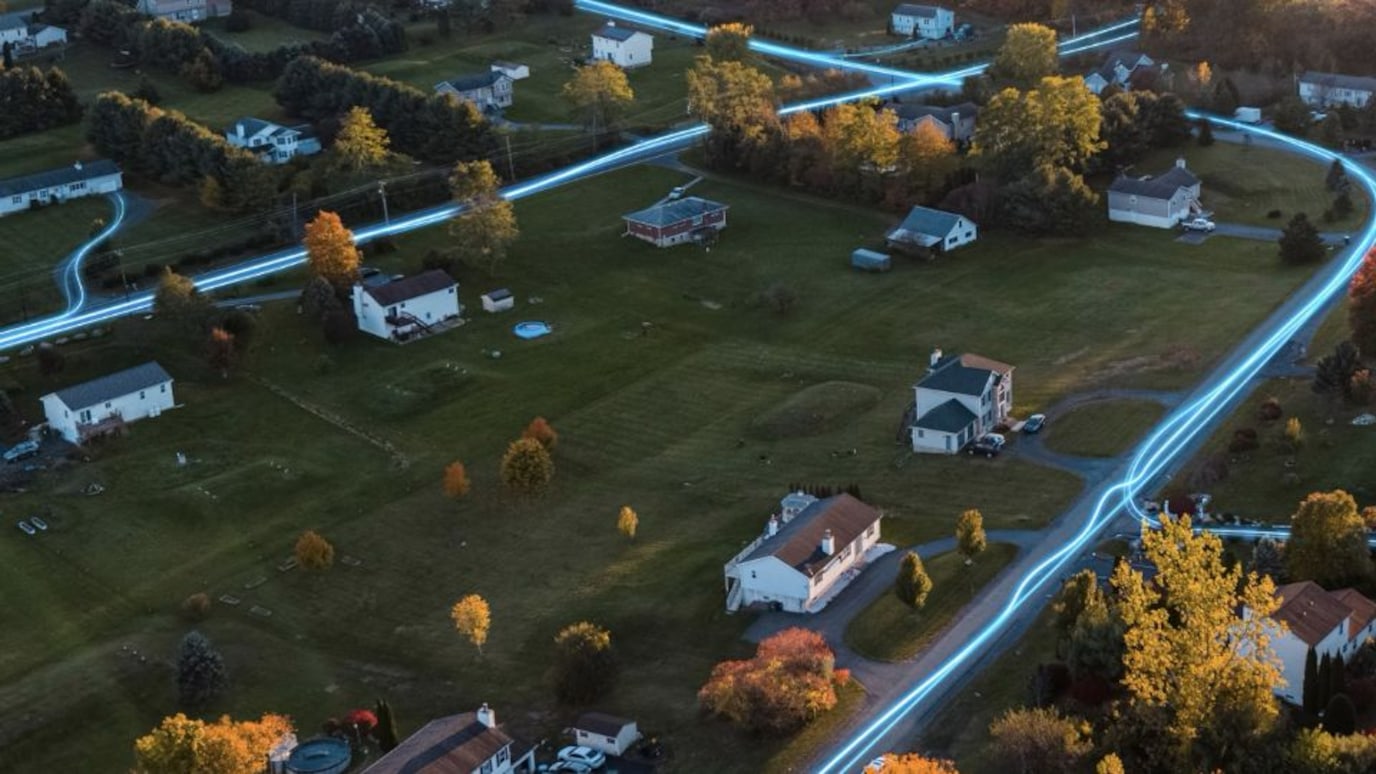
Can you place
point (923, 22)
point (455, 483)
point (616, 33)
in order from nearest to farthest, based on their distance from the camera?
point (455, 483)
point (616, 33)
point (923, 22)

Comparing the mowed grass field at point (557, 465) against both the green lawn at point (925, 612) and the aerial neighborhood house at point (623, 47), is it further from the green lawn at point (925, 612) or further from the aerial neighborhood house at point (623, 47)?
the aerial neighborhood house at point (623, 47)

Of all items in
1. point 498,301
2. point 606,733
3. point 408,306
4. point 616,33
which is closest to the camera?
point 606,733

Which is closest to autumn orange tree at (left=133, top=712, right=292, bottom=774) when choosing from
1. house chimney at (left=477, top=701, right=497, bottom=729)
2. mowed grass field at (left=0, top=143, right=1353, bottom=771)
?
mowed grass field at (left=0, top=143, right=1353, bottom=771)

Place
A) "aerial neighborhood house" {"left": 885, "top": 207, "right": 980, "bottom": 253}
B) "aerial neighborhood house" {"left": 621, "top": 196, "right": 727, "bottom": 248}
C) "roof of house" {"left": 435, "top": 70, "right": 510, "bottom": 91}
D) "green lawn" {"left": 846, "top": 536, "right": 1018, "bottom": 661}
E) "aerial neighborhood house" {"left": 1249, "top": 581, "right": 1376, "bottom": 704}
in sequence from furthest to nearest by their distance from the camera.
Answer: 1. "roof of house" {"left": 435, "top": 70, "right": 510, "bottom": 91}
2. "aerial neighborhood house" {"left": 621, "top": 196, "right": 727, "bottom": 248}
3. "aerial neighborhood house" {"left": 885, "top": 207, "right": 980, "bottom": 253}
4. "green lawn" {"left": 846, "top": 536, "right": 1018, "bottom": 661}
5. "aerial neighborhood house" {"left": 1249, "top": 581, "right": 1376, "bottom": 704}

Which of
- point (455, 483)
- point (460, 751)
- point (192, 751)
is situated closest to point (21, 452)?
point (455, 483)

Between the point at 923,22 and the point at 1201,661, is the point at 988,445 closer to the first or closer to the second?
the point at 1201,661

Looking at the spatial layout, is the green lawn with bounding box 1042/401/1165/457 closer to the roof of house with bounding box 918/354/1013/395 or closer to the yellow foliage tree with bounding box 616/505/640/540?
the roof of house with bounding box 918/354/1013/395
